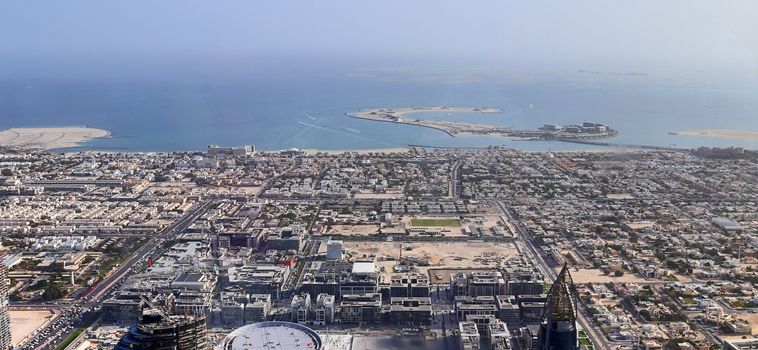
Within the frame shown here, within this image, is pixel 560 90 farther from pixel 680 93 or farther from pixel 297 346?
pixel 297 346

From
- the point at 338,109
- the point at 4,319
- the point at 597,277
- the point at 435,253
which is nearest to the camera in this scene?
the point at 4,319

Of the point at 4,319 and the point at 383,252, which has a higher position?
the point at 4,319

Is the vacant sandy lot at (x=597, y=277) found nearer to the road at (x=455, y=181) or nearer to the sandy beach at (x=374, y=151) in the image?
the road at (x=455, y=181)

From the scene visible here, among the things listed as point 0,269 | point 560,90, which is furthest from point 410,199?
point 560,90

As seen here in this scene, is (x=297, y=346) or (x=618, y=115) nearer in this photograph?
(x=297, y=346)

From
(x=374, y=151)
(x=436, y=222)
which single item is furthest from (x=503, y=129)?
(x=436, y=222)

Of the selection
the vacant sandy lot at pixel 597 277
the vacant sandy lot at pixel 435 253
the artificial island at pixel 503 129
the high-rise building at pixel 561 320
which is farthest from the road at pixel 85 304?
the artificial island at pixel 503 129

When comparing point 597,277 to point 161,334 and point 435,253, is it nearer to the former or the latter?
point 435,253
